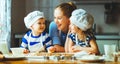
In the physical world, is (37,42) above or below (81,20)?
below

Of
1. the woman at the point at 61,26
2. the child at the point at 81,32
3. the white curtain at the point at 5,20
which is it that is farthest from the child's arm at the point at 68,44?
the white curtain at the point at 5,20

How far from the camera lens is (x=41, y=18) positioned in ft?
8.38

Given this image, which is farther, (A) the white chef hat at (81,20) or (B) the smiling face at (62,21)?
(B) the smiling face at (62,21)

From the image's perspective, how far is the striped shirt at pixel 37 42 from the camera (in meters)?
2.51

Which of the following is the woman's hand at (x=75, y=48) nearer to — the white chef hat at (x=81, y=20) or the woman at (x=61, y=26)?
the white chef hat at (x=81, y=20)

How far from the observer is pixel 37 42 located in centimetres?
253

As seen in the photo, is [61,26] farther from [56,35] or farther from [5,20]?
[5,20]

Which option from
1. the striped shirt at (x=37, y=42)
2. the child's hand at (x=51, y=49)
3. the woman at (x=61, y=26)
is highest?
the woman at (x=61, y=26)

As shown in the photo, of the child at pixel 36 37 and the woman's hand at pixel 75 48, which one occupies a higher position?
the child at pixel 36 37

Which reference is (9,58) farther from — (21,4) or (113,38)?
(21,4)

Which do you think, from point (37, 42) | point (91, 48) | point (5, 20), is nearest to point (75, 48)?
point (91, 48)

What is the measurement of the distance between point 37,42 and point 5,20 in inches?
48.7

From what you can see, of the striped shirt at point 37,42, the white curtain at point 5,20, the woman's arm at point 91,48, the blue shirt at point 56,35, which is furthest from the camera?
the white curtain at point 5,20

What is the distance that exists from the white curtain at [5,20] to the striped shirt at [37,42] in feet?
3.53
